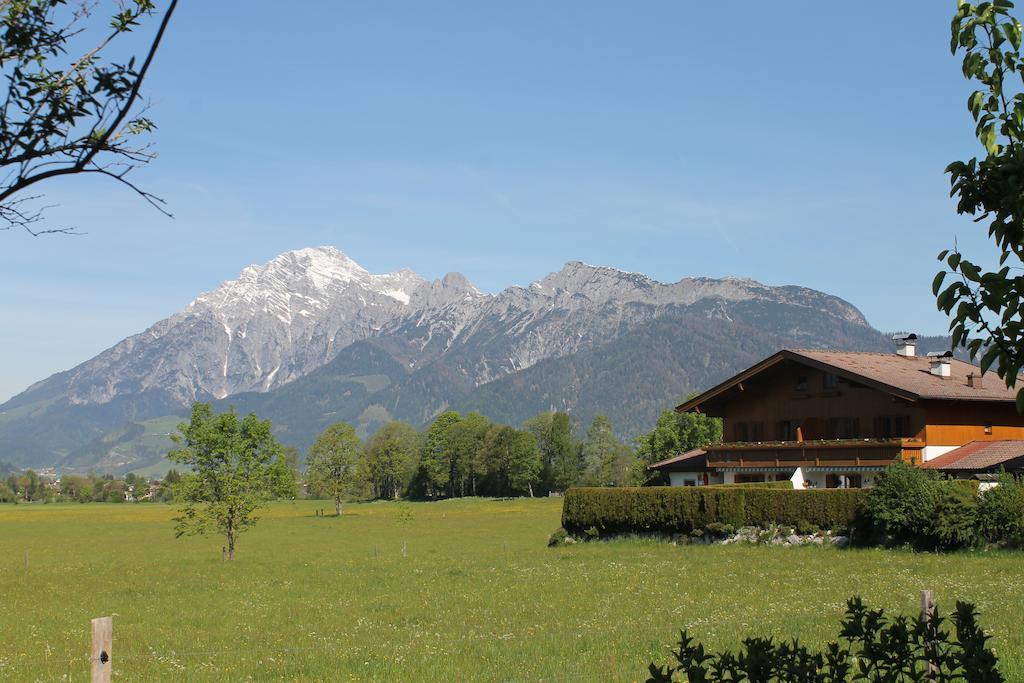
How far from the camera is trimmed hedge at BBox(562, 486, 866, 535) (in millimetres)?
39062

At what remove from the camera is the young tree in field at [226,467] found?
46156 mm

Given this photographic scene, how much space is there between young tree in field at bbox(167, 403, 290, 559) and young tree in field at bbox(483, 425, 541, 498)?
335 ft

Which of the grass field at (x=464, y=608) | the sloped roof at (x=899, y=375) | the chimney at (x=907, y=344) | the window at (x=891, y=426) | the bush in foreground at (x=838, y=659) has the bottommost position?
the grass field at (x=464, y=608)

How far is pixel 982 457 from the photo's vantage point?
47688mm

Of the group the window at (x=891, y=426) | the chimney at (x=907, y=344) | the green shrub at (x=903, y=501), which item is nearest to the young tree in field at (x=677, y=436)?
the chimney at (x=907, y=344)

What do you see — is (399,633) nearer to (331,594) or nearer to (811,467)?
(331,594)

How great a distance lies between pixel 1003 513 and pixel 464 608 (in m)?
20.1

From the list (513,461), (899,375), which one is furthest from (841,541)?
(513,461)

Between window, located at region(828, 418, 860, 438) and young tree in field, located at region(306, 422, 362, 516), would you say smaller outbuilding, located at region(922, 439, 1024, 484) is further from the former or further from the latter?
young tree in field, located at region(306, 422, 362, 516)

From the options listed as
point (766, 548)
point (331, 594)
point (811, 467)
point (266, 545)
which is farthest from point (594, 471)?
point (331, 594)

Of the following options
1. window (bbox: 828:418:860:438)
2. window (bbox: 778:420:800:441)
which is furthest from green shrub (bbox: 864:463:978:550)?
window (bbox: 778:420:800:441)

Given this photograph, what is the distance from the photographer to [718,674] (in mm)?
7012

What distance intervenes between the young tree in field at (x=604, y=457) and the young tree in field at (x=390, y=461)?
98.3ft

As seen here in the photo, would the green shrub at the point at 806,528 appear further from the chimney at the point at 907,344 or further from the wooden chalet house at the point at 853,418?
the chimney at the point at 907,344
